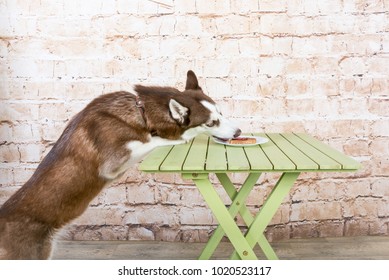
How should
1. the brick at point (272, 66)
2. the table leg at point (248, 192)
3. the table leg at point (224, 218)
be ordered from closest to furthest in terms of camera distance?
the table leg at point (224, 218) → the table leg at point (248, 192) → the brick at point (272, 66)

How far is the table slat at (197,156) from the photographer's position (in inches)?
56.7

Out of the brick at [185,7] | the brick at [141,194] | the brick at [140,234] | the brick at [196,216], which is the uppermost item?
the brick at [185,7]

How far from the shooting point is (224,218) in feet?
5.16

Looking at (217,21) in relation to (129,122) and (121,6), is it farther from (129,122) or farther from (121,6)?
(129,122)

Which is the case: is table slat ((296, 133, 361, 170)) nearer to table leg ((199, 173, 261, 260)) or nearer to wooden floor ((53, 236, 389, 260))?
table leg ((199, 173, 261, 260))

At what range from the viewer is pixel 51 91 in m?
2.48

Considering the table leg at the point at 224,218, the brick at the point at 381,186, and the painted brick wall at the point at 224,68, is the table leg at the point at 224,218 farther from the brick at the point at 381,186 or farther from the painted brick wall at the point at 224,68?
the brick at the point at 381,186

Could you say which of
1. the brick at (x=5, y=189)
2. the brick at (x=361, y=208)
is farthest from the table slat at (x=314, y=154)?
the brick at (x=5, y=189)

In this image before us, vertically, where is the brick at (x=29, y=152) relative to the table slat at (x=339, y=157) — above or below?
below

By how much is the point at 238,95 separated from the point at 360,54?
74cm

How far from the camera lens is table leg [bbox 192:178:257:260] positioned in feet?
5.07

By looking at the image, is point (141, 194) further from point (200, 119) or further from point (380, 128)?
point (380, 128)

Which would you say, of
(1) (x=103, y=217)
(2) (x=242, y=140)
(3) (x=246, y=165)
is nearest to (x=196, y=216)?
(1) (x=103, y=217)

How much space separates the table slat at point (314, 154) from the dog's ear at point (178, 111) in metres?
0.50
